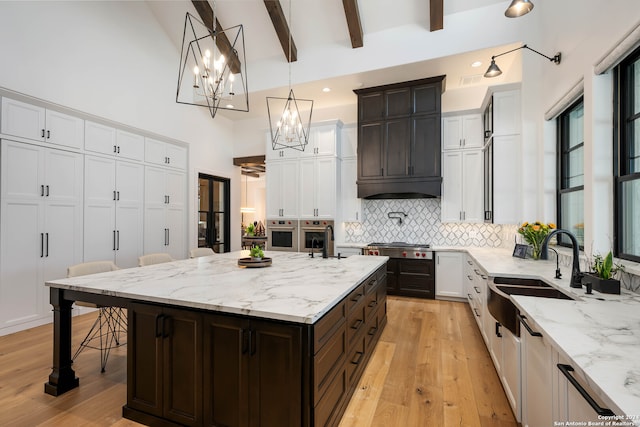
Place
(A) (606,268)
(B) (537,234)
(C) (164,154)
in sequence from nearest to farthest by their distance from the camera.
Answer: (A) (606,268), (B) (537,234), (C) (164,154)

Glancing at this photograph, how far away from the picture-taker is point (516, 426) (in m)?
1.90

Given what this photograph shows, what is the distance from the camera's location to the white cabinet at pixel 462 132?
4.81m

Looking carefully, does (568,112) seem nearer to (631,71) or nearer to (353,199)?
(631,71)

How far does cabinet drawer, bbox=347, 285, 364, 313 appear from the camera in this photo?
210 cm

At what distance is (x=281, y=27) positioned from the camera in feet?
15.6

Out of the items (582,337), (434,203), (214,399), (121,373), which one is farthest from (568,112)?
(121,373)

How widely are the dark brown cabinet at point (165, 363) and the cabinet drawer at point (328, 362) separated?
679 mm

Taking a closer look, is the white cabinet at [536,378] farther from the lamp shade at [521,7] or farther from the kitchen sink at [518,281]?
the lamp shade at [521,7]

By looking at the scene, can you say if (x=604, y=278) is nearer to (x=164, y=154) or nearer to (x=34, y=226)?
(x=34, y=226)

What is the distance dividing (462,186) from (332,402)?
418cm

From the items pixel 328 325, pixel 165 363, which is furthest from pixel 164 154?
pixel 328 325

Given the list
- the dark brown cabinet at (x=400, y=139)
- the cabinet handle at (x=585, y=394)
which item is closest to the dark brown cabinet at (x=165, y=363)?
the cabinet handle at (x=585, y=394)

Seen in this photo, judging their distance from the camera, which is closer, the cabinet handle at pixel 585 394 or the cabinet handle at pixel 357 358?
the cabinet handle at pixel 585 394

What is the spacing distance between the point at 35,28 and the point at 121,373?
4.09 metres
